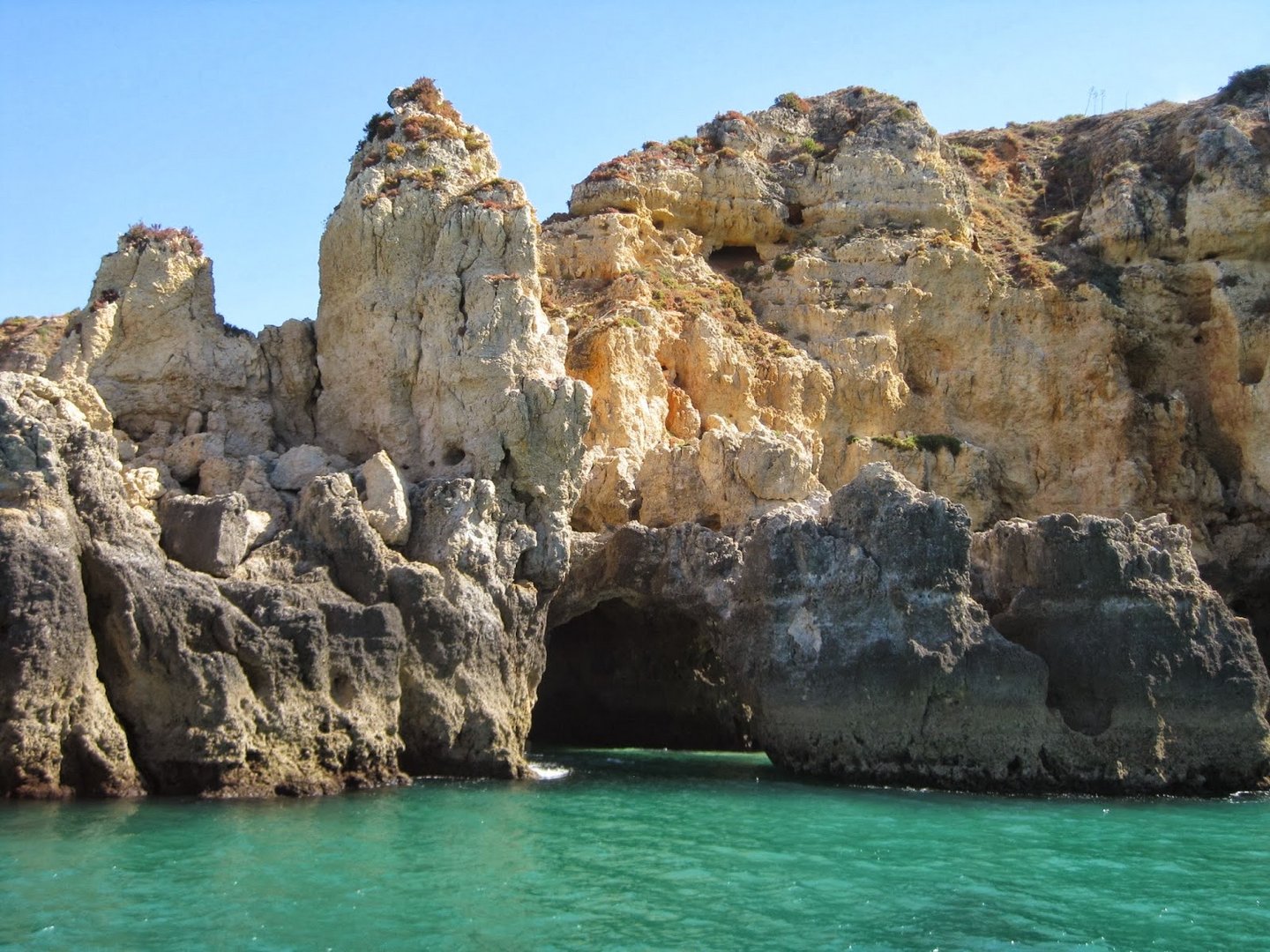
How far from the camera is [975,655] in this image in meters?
26.9

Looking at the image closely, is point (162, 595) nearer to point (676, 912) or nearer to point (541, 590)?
point (541, 590)

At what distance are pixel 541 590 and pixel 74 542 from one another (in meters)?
9.91

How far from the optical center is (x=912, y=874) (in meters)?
18.5

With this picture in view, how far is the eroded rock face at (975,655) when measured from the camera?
87.9 ft

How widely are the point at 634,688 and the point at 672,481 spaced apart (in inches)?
288

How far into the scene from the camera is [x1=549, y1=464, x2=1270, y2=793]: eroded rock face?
87.9ft

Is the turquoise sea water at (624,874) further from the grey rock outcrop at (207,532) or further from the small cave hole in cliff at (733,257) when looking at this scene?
the small cave hole in cliff at (733,257)

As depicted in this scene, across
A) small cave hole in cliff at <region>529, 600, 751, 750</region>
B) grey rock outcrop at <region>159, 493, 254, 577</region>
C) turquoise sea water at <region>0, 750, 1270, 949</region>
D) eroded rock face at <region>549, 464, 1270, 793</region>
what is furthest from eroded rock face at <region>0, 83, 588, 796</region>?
small cave hole in cliff at <region>529, 600, 751, 750</region>

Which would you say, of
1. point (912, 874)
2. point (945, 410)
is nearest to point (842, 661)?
point (912, 874)

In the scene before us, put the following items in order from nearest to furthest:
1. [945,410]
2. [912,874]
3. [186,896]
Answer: [186,896], [912,874], [945,410]

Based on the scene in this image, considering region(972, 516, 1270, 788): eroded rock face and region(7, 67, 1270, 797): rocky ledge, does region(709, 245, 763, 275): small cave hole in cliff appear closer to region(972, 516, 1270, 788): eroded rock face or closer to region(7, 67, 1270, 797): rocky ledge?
region(7, 67, 1270, 797): rocky ledge

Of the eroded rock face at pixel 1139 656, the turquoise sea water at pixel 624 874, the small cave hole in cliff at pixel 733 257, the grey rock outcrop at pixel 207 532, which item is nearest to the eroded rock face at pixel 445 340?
the grey rock outcrop at pixel 207 532

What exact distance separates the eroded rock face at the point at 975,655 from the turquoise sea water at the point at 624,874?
2.07 meters

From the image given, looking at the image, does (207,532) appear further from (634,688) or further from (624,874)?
(634,688)
